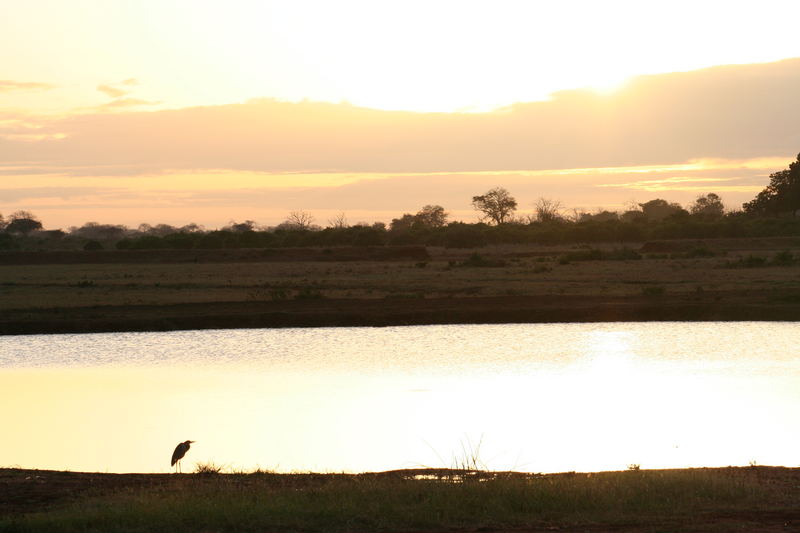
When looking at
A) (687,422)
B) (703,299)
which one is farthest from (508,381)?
(703,299)

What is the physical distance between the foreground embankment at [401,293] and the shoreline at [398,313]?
0.14 ft

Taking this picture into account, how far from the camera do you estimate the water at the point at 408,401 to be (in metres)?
15.3

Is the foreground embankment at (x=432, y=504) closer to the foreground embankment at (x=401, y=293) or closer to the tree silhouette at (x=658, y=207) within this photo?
the foreground embankment at (x=401, y=293)

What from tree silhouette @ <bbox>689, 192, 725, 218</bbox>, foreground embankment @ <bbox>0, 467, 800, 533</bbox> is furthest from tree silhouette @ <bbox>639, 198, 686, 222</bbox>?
foreground embankment @ <bbox>0, 467, 800, 533</bbox>

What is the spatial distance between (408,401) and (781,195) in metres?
91.8

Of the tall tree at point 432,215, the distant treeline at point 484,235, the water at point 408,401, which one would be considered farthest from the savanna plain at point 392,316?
the tall tree at point 432,215

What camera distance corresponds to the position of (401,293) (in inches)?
1656

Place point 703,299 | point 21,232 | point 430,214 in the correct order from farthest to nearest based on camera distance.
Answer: point 430,214
point 21,232
point 703,299

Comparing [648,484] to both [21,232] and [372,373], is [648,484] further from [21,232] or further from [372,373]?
[21,232]

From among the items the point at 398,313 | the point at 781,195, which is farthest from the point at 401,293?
the point at 781,195

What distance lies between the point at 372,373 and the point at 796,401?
9.28 meters

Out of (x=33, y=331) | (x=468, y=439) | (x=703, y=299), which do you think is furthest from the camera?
(x=703, y=299)

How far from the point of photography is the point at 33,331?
1366 inches

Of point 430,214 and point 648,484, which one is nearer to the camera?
point 648,484
